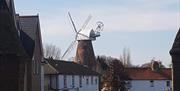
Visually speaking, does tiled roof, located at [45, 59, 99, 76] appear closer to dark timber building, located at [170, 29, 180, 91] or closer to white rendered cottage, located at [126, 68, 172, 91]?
white rendered cottage, located at [126, 68, 172, 91]

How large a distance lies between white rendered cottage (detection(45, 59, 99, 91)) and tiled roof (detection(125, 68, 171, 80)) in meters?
11.8

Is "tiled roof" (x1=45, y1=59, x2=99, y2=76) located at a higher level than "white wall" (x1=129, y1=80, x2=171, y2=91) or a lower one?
higher

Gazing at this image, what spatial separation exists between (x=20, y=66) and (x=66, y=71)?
49.1 meters

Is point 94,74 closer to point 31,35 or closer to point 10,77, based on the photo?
point 31,35

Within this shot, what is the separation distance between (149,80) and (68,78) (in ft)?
101

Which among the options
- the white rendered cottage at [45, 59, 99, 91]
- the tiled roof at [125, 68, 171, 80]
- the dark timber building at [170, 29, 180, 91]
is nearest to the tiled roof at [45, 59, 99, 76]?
the white rendered cottage at [45, 59, 99, 91]

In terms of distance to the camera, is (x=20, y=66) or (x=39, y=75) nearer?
(x=20, y=66)

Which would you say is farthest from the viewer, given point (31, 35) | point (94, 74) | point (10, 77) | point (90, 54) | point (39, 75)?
point (90, 54)

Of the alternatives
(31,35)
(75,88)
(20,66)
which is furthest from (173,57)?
(75,88)

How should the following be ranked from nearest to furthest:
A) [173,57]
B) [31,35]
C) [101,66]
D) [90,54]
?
1. [173,57]
2. [31,35]
3. [90,54]
4. [101,66]

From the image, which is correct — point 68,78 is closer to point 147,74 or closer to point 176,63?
point 147,74

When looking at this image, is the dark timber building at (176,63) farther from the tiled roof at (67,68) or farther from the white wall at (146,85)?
the white wall at (146,85)

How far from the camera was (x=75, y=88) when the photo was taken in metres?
87.3

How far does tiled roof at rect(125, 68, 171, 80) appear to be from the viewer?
111875 mm
